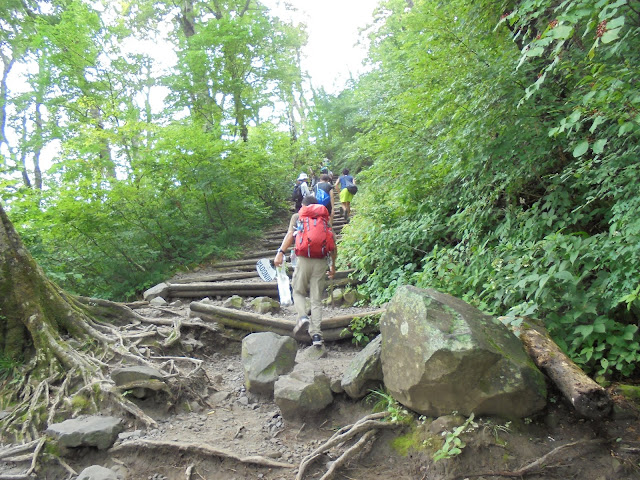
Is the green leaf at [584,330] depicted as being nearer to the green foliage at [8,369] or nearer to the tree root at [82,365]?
the tree root at [82,365]

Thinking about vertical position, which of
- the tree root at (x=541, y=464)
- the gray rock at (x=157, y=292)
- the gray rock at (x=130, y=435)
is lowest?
the tree root at (x=541, y=464)

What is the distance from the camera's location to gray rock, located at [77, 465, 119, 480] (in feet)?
9.78

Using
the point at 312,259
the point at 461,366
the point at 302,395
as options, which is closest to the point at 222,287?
the point at 312,259

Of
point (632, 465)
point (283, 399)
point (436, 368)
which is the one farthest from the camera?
point (283, 399)

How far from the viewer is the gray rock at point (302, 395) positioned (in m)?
3.82

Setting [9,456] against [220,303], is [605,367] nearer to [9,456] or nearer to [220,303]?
[9,456]

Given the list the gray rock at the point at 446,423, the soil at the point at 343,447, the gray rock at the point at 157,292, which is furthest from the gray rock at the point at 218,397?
the gray rock at the point at 157,292

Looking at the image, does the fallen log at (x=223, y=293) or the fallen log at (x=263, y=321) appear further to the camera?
the fallen log at (x=223, y=293)

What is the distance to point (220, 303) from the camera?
23.5ft

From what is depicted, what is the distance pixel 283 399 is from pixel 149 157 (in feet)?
26.9

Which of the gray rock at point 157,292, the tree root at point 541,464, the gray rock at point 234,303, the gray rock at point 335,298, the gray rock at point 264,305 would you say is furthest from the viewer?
the gray rock at point 157,292

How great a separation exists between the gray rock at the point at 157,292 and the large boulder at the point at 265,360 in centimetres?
359

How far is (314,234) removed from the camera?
201 inches

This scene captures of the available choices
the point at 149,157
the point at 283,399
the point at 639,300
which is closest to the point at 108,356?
the point at 283,399
